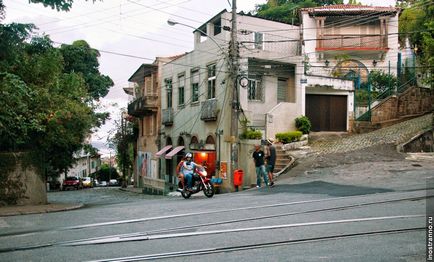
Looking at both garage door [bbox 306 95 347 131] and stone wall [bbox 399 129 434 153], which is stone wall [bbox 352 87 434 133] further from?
stone wall [bbox 399 129 434 153]

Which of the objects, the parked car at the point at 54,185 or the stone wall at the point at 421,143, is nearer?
the stone wall at the point at 421,143

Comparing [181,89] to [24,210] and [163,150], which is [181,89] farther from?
[24,210]

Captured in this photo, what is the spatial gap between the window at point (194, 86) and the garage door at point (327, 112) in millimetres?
7201

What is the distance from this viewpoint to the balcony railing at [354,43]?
38.0 meters

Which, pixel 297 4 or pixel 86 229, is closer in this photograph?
pixel 86 229

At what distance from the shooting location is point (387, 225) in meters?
8.44

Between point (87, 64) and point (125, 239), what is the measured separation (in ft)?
137

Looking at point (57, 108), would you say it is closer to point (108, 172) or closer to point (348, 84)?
point (348, 84)

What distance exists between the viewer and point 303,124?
90.8ft

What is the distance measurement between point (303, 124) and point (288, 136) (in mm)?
2345

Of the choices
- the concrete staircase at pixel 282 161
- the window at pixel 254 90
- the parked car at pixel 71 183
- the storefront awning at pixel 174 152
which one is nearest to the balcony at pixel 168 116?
the storefront awning at pixel 174 152

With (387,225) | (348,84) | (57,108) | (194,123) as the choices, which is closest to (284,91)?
(348,84)

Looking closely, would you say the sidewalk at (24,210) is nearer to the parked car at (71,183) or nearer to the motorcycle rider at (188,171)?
the motorcycle rider at (188,171)

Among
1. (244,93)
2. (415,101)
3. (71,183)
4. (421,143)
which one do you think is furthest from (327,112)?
(71,183)
